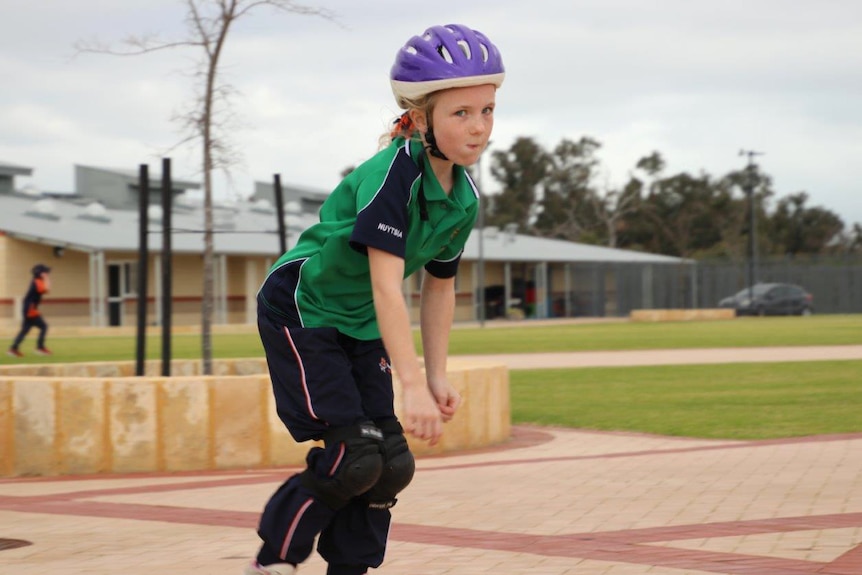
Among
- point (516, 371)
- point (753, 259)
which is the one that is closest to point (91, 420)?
point (516, 371)

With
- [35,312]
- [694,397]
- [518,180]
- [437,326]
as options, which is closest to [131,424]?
[437,326]

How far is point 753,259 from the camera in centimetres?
5972

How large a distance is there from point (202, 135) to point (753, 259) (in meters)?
51.0

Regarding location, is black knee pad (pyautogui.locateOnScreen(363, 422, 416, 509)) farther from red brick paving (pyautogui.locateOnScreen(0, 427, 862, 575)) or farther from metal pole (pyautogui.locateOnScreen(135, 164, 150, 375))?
metal pole (pyautogui.locateOnScreen(135, 164, 150, 375))

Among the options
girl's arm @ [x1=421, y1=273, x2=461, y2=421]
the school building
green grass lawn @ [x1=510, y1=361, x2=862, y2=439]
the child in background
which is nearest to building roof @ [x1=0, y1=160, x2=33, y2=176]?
the school building

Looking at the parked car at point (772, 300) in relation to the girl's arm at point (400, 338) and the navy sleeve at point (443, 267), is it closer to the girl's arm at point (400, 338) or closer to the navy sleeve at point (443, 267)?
the navy sleeve at point (443, 267)

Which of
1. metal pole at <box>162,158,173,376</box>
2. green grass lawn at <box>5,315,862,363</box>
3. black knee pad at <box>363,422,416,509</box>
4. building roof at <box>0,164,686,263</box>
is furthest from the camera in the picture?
building roof at <box>0,164,686,263</box>

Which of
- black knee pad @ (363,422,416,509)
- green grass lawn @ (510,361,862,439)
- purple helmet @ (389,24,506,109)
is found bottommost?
green grass lawn @ (510,361,862,439)

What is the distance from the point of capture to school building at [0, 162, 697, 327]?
39688 mm

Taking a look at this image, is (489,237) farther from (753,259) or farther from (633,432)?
(633,432)

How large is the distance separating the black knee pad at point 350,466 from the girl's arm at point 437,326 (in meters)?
0.27

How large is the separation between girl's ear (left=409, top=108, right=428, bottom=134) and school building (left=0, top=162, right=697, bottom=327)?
24.0 metres

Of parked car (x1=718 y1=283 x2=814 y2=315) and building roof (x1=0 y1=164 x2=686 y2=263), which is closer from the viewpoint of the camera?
building roof (x1=0 y1=164 x2=686 y2=263)

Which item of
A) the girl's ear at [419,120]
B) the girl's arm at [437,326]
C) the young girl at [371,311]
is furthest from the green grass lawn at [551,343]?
the girl's ear at [419,120]
